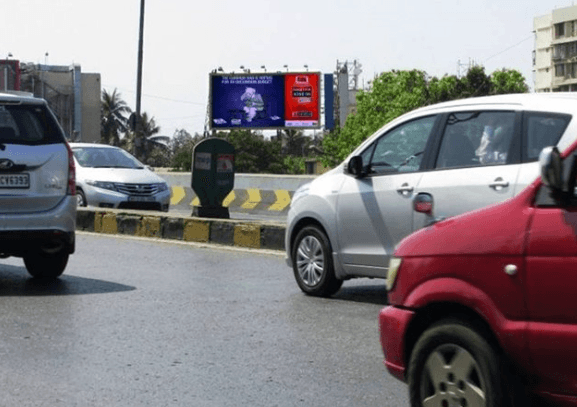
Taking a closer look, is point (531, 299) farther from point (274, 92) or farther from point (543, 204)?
point (274, 92)

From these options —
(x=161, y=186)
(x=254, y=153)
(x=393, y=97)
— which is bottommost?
(x=161, y=186)

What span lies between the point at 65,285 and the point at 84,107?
13055 centimetres

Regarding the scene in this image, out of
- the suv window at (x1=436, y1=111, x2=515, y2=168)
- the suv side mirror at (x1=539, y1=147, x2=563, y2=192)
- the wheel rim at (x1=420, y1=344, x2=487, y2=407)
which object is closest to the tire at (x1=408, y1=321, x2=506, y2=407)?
the wheel rim at (x1=420, y1=344, x2=487, y2=407)

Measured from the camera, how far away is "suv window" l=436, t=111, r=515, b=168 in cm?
938

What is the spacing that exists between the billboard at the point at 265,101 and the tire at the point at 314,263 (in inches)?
2162

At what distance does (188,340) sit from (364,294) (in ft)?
9.89

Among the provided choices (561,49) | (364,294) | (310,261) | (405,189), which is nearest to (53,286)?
(310,261)

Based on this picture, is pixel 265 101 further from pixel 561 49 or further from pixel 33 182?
pixel 561 49

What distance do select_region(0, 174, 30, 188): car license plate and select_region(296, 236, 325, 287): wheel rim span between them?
98.9 inches

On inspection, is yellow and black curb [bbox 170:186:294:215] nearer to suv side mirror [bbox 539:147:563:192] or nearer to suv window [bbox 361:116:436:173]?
suv window [bbox 361:116:436:173]

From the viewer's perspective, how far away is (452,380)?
18.1 feet

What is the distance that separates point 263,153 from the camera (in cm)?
11212

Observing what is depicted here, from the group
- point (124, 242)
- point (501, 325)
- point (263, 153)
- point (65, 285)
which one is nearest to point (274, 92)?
point (263, 153)

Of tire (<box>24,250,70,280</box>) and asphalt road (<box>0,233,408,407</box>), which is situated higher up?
tire (<box>24,250,70,280</box>)
